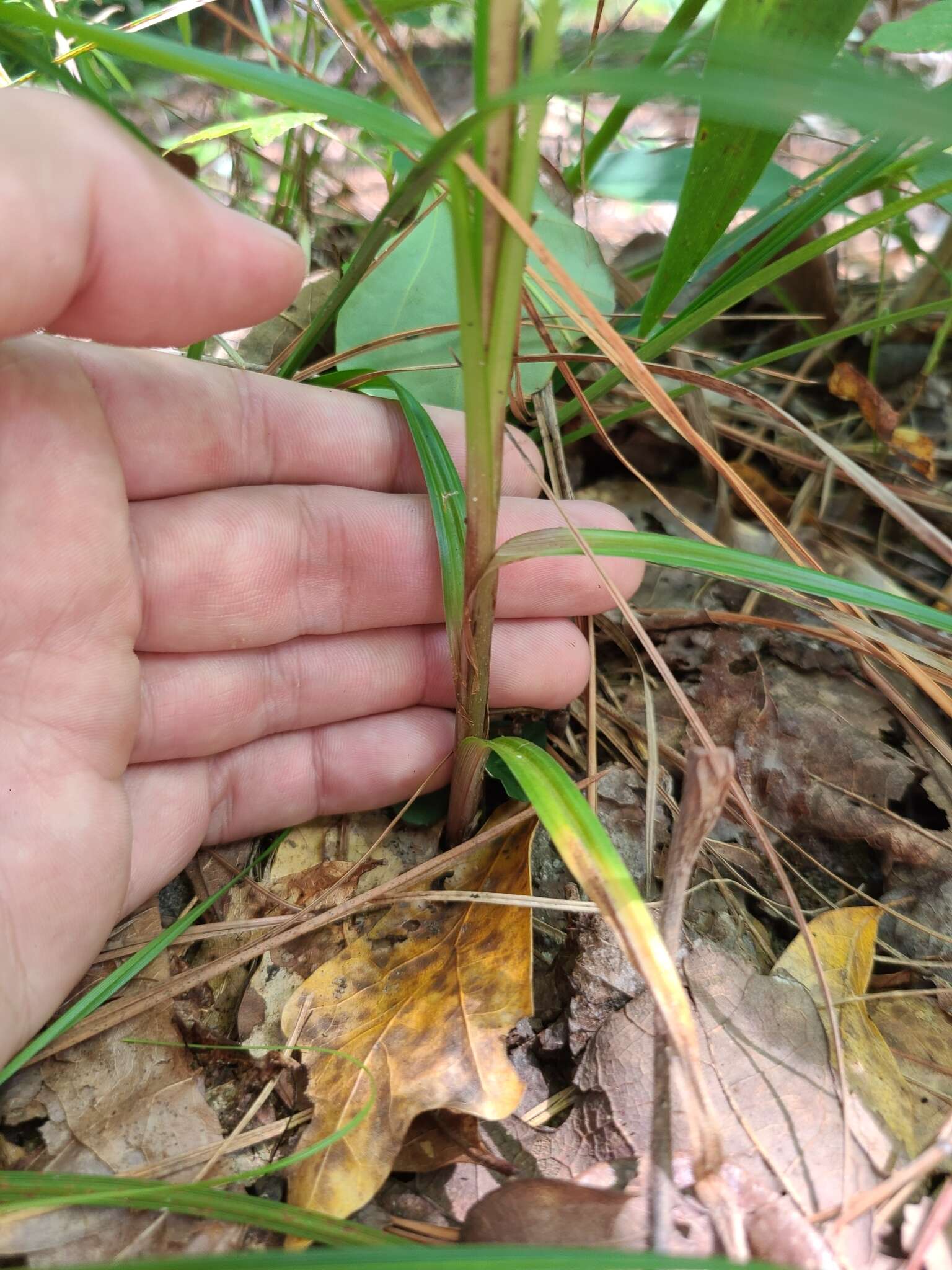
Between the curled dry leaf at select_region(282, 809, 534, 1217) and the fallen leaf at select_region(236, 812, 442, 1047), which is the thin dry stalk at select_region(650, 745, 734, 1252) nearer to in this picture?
the curled dry leaf at select_region(282, 809, 534, 1217)

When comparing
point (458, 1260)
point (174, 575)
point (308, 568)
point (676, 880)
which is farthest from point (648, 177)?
point (458, 1260)

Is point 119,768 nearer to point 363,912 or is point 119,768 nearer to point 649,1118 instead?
point 363,912

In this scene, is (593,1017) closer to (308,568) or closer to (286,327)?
(308,568)

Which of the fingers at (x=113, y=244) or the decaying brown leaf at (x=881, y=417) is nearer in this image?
the fingers at (x=113, y=244)

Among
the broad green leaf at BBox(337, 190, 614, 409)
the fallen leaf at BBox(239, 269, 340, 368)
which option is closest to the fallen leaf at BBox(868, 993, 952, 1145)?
the broad green leaf at BBox(337, 190, 614, 409)

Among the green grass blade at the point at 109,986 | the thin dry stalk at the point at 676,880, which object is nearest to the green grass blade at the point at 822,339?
the thin dry stalk at the point at 676,880

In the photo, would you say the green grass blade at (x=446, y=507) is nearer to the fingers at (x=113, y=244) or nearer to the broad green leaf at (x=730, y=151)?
the fingers at (x=113, y=244)
